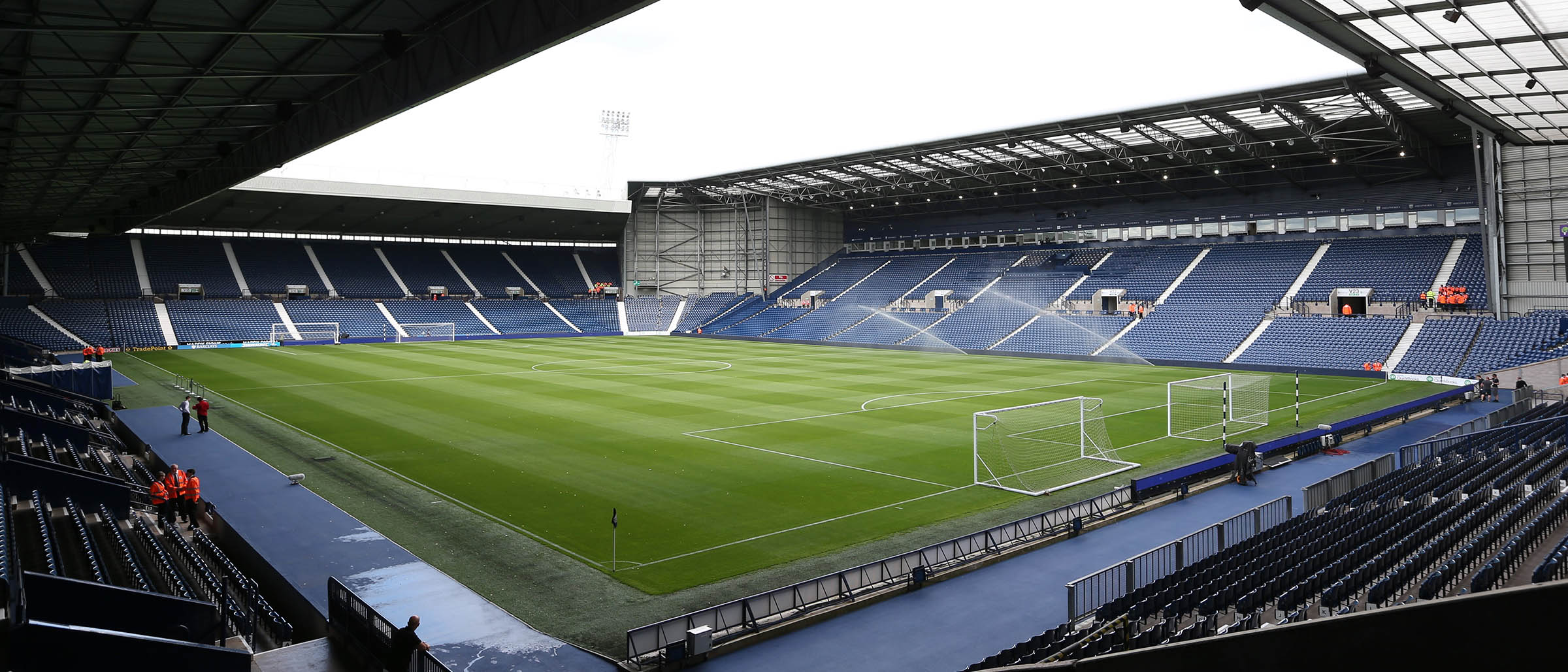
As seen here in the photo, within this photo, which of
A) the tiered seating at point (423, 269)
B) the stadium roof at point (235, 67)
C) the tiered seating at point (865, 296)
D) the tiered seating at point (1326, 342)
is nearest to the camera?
the stadium roof at point (235, 67)

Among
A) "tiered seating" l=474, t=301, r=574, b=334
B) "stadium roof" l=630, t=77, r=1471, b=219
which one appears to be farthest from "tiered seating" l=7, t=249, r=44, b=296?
"stadium roof" l=630, t=77, r=1471, b=219

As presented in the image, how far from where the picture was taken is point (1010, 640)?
11.0 m

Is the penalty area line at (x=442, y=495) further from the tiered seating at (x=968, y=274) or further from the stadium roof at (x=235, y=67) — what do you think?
the tiered seating at (x=968, y=274)

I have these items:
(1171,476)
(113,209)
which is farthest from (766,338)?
(1171,476)

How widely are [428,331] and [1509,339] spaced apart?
66986mm

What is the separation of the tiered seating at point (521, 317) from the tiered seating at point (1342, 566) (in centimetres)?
6590

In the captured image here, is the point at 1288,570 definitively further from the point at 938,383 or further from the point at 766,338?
the point at 766,338

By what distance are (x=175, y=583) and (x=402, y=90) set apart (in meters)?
8.10

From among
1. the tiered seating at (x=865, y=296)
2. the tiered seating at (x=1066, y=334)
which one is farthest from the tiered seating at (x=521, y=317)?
the tiered seating at (x=1066, y=334)

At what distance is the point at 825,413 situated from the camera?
29.2 meters

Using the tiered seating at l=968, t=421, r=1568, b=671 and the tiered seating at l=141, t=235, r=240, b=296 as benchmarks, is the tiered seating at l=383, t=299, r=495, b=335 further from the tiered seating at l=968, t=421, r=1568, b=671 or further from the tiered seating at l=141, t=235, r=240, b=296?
the tiered seating at l=968, t=421, r=1568, b=671

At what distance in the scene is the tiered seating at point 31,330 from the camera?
50.4 meters

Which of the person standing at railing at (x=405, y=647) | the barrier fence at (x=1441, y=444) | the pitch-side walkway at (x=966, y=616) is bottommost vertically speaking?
the pitch-side walkway at (x=966, y=616)

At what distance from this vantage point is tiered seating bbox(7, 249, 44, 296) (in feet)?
187
